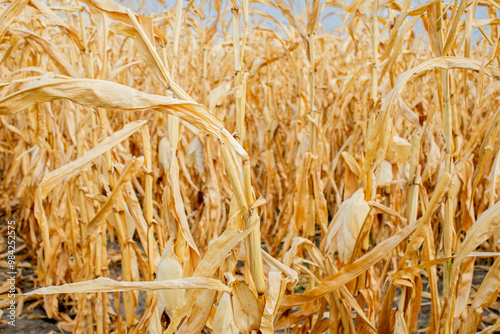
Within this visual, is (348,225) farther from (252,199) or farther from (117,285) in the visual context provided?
(117,285)

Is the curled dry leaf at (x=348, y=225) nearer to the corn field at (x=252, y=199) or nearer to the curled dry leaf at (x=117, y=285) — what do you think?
the corn field at (x=252, y=199)

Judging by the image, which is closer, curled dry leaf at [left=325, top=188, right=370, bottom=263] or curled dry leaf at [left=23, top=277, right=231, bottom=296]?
curled dry leaf at [left=23, top=277, right=231, bottom=296]

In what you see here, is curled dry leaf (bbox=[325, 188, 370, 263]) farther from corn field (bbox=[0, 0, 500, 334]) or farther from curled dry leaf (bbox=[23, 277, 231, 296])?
curled dry leaf (bbox=[23, 277, 231, 296])

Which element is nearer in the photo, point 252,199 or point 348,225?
point 252,199


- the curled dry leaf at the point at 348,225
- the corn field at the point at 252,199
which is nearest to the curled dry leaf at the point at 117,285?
the corn field at the point at 252,199

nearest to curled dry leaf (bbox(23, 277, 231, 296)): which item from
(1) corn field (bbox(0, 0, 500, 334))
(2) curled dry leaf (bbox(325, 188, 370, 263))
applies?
(1) corn field (bbox(0, 0, 500, 334))

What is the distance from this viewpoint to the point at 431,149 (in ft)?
3.36

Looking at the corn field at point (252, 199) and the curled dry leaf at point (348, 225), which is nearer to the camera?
the corn field at point (252, 199)

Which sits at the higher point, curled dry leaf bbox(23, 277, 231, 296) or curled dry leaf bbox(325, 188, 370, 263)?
curled dry leaf bbox(23, 277, 231, 296)

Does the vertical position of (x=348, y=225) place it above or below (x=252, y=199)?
below

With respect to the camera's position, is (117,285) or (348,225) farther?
(348,225)

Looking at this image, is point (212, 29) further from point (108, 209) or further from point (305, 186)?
point (108, 209)

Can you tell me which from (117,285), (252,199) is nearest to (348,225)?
(252,199)

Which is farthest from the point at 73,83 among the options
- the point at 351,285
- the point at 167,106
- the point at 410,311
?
the point at 410,311
